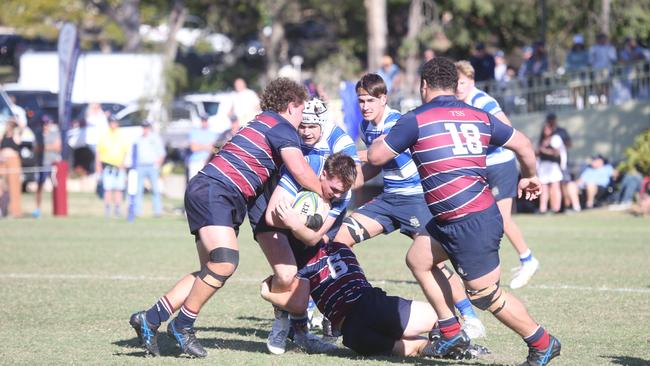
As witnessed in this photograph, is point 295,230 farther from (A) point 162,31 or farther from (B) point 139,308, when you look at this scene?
(A) point 162,31

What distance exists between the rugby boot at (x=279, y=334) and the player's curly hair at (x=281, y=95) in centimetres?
139

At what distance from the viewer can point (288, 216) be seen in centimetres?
714

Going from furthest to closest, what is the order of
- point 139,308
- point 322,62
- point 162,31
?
point 162,31 < point 322,62 < point 139,308

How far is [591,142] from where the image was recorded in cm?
2289

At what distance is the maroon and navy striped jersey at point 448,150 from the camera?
265 inches

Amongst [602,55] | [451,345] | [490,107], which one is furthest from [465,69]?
[602,55]

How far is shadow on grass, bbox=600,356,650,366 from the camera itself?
23.1 ft

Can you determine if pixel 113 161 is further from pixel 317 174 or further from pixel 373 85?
pixel 317 174

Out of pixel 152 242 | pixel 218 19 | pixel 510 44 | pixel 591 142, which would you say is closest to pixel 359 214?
pixel 152 242

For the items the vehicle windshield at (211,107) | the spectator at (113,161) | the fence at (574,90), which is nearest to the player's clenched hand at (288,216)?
the spectator at (113,161)

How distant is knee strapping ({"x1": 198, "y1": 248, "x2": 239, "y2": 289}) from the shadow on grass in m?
2.53

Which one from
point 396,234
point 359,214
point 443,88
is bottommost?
point 396,234

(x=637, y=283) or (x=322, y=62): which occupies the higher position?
(x=322, y=62)

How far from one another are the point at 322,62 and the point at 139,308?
1274 inches
